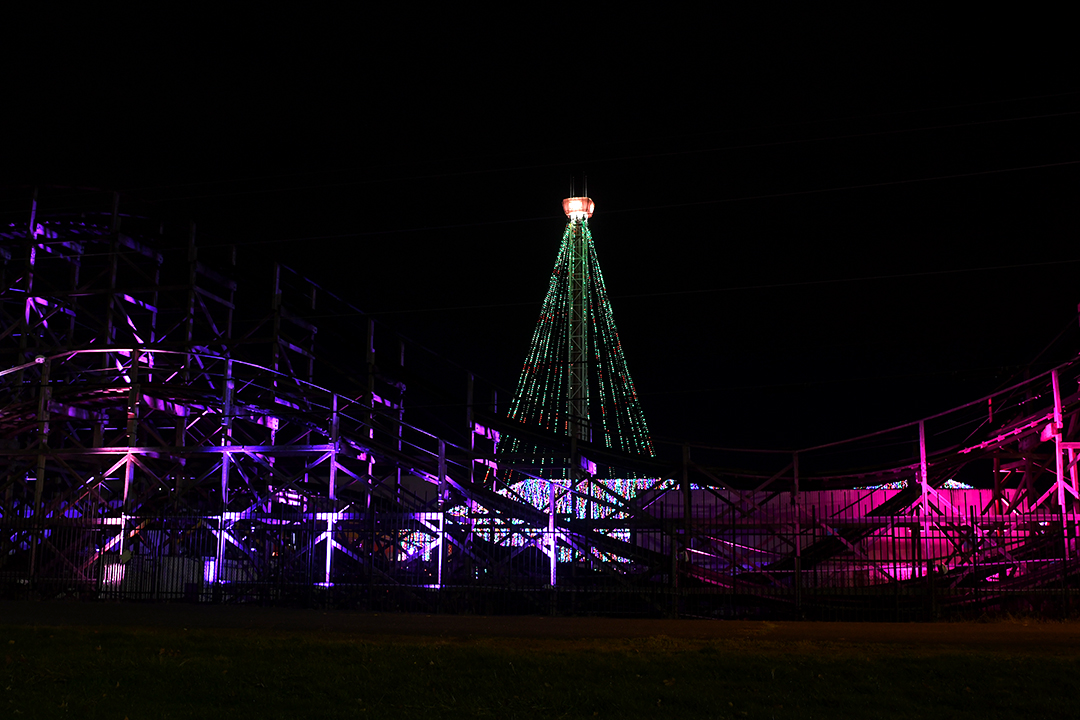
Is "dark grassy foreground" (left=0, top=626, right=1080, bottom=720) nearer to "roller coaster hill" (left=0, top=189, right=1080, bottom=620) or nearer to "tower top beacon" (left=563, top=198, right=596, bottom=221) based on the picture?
"roller coaster hill" (left=0, top=189, right=1080, bottom=620)

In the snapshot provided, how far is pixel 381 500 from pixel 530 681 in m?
21.3

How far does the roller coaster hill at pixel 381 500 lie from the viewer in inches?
708

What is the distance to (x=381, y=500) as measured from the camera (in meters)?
30.0

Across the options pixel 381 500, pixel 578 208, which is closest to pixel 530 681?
pixel 381 500

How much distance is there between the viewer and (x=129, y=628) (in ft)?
46.5

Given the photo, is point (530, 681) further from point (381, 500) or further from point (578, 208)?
point (578, 208)

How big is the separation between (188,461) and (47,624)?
1584cm

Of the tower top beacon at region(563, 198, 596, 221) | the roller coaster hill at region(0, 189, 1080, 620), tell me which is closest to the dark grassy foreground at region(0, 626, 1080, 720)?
the roller coaster hill at region(0, 189, 1080, 620)

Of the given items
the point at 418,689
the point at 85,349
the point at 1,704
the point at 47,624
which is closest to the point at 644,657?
the point at 418,689

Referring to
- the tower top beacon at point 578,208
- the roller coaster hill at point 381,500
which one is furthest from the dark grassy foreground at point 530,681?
the tower top beacon at point 578,208

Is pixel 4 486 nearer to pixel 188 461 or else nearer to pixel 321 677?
pixel 188 461

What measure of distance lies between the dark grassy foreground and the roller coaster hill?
653 cm

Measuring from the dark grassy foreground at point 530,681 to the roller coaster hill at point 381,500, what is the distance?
6.53 metres

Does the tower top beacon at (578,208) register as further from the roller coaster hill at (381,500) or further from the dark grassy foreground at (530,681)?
the dark grassy foreground at (530,681)
